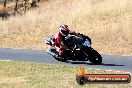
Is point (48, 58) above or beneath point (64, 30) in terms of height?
beneath

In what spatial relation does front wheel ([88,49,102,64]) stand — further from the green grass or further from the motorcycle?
the green grass

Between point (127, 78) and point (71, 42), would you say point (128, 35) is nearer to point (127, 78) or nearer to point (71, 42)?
point (71, 42)

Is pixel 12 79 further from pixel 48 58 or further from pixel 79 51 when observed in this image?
pixel 48 58

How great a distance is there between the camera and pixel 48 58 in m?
20.1

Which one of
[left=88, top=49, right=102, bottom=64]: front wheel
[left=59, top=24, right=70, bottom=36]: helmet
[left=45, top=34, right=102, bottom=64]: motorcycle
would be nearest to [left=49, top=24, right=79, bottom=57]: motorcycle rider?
[left=59, top=24, right=70, bottom=36]: helmet

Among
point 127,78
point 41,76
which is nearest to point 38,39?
point 41,76

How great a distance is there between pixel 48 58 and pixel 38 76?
4.52 m

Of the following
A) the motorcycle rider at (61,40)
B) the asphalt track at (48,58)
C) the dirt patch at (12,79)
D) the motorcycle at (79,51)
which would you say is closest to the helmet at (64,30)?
the motorcycle rider at (61,40)

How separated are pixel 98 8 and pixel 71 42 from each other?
11.8m

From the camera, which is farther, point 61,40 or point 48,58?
point 48,58

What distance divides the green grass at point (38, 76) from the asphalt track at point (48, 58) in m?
1.13

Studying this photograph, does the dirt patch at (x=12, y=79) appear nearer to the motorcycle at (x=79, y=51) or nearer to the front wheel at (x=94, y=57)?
the motorcycle at (x=79, y=51)

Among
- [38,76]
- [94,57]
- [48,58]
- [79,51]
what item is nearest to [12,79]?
[38,76]

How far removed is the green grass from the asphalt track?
1.13 meters
